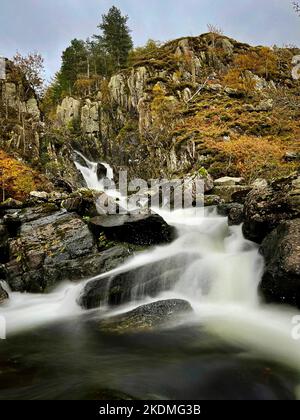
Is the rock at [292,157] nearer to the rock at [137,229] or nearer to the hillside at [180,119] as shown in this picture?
the hillside at [180,119]

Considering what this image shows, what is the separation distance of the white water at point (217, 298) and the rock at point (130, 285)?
0.18 m

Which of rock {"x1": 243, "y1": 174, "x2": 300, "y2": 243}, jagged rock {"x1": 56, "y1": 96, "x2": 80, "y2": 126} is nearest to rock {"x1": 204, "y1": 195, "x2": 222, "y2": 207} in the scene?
rock {"x1": 243, "y1": 174, "x2": 300, "y2": 243}

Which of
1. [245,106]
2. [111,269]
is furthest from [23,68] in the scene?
[111,269]

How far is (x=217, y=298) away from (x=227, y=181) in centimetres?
1035

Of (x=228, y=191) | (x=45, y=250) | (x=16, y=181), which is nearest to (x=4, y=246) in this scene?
(x=45, y=250)

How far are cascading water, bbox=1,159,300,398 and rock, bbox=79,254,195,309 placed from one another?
0.12 feet

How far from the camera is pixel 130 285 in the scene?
27.0ft

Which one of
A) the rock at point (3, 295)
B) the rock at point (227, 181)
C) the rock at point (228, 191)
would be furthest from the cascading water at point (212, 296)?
the rock at point (227, 181)

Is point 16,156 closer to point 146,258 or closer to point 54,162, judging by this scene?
point 54,162

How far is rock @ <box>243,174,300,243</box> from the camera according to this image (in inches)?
299

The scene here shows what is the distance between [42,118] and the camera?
83.9 feet

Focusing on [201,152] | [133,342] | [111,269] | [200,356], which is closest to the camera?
[200,356]

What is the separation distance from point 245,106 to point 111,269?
21.9m

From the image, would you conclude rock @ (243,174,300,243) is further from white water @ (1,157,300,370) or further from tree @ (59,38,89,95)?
tree @ (59,38,89,95)
